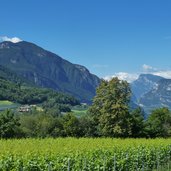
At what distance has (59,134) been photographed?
87.4 metres

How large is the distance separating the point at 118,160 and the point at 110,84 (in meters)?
50.9

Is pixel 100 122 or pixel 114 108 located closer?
pixel 114 108

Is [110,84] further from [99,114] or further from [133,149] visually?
[133,149]

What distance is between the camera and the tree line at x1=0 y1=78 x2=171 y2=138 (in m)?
81.5

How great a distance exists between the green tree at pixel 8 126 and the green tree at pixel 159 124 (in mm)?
30038

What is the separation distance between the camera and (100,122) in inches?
3310

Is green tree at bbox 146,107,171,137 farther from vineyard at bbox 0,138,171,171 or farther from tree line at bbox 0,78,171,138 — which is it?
vineyard at bbox 0,138,171,171

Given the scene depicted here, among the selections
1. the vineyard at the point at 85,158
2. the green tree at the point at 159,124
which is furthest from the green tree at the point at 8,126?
the vineyard at the point at 85,158

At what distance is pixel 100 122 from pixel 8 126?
724 inches

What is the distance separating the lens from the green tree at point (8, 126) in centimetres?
7731

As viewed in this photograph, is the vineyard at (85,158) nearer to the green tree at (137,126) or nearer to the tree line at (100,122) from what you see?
the tree line at (100,122)

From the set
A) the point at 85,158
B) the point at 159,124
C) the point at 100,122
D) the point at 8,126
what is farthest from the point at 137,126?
the point at 85,158

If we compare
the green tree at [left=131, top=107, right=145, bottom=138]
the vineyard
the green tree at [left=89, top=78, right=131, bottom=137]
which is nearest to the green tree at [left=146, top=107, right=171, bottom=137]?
the green tree at [left=131, top=107, right=145, bottom=138]

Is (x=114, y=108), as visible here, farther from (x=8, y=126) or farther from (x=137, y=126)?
(x=8, y=126)
